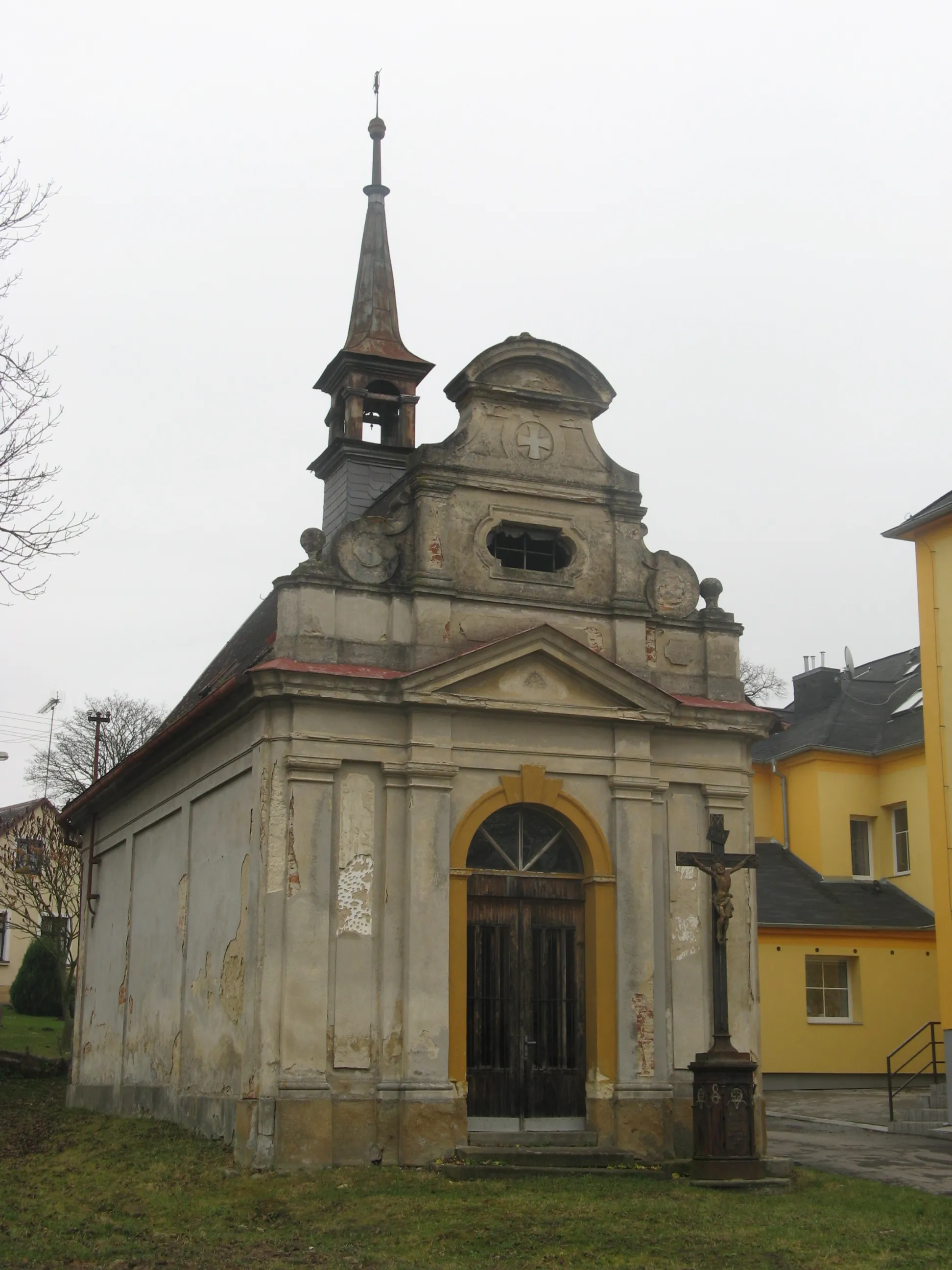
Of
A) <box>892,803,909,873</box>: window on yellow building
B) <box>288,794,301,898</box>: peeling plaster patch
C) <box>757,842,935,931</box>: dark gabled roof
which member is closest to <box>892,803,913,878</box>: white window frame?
<box>892,803,909,873</box>: window on yellow building

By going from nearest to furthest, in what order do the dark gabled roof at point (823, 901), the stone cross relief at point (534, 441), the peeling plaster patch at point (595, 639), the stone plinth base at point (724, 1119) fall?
the stone plinth base at point (724, 1119) < the peeling plaster patch at point (595, 639) < the stone cross relief at point (534, 441) < the dark gabled roof at point (823, 901)

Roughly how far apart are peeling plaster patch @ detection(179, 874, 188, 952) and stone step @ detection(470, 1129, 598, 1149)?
15.3 ft

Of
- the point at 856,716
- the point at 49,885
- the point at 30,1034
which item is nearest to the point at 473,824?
the point at 856,716

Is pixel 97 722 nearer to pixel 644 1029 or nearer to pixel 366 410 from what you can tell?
pixel 366 410

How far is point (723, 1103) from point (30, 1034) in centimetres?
2954

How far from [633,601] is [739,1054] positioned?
17.3 feet

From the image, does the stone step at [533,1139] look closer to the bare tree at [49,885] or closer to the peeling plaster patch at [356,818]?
the peeling plaster patch at [356,818]

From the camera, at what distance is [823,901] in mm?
29734

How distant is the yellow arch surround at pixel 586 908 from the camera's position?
15547 millimetres

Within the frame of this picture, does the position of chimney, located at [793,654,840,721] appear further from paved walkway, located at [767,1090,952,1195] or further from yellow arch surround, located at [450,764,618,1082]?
yellow arch surround, located at [450,764,618,1082]

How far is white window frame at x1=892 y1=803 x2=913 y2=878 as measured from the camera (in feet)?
104

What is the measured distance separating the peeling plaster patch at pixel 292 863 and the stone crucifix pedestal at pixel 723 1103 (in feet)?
13.9

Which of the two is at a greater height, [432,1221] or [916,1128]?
[916,1128]

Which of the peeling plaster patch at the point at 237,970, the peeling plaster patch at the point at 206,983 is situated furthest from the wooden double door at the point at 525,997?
the peeling plaster patch at the point at 206,983
